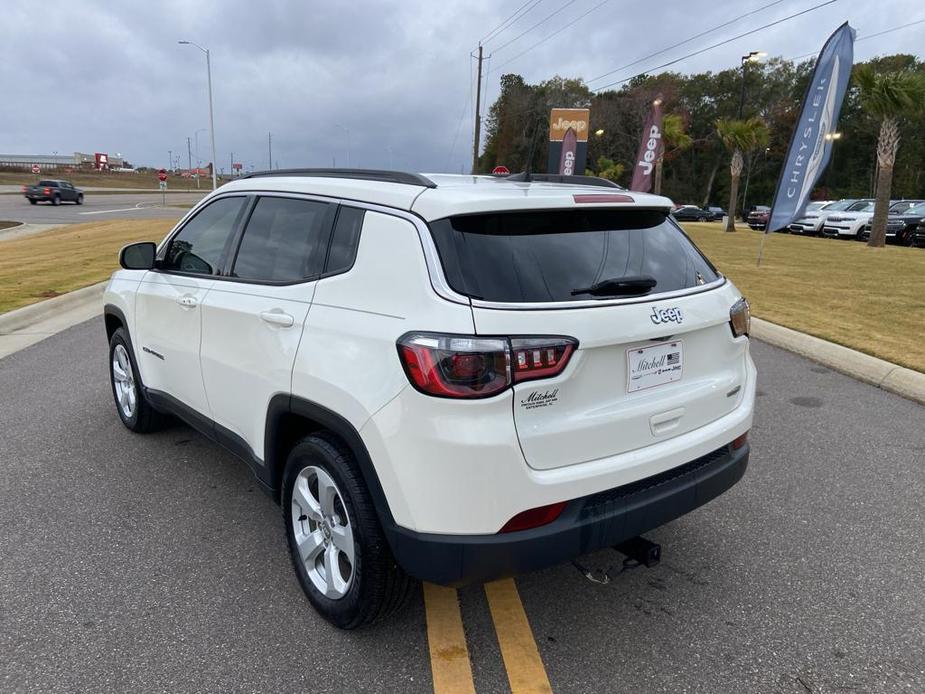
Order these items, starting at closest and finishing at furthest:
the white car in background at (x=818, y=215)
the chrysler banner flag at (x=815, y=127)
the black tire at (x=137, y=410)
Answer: the black tire at (x=137, y=410) < the chrysler banner flag at (x=815, y=127) < the white car in background at (x=818, y=215)

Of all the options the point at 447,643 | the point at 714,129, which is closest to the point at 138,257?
the point at 447,643

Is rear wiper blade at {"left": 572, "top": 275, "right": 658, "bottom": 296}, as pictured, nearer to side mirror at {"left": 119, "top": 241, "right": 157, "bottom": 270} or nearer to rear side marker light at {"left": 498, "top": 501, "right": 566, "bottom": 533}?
rear side marker light at {"left": 498, "top": 501, "right": 566, "bottom": 533}

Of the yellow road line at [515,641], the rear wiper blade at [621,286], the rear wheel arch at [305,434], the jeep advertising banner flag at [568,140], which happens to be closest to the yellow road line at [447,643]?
the yellow road line at [515,641]

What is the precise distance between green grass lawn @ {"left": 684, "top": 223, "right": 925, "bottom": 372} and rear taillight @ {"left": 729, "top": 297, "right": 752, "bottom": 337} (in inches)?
163

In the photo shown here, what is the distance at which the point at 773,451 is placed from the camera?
14.8 feet

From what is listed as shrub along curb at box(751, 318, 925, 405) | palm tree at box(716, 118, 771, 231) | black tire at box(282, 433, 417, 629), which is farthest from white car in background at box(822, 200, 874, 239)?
black tire at box(282, 433, 417, 629)

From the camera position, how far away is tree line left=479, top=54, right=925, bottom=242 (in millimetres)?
62500

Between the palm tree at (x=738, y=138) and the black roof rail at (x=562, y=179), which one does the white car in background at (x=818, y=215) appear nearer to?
the palm tree at (x=738, y=138)

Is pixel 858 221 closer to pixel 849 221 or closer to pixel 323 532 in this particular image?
pixel 849 221

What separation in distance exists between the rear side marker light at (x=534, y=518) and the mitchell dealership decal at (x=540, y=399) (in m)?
0.35

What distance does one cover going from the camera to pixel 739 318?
9.64 feet

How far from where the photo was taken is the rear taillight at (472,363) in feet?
6.90

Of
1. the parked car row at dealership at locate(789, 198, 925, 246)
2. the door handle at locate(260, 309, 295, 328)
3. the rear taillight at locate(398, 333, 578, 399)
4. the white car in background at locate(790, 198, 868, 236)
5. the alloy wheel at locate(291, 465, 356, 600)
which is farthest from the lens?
the white car in background at locate(790, 198, 868, 236)

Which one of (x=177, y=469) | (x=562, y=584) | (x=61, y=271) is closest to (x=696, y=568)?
(x=562, y=584)
